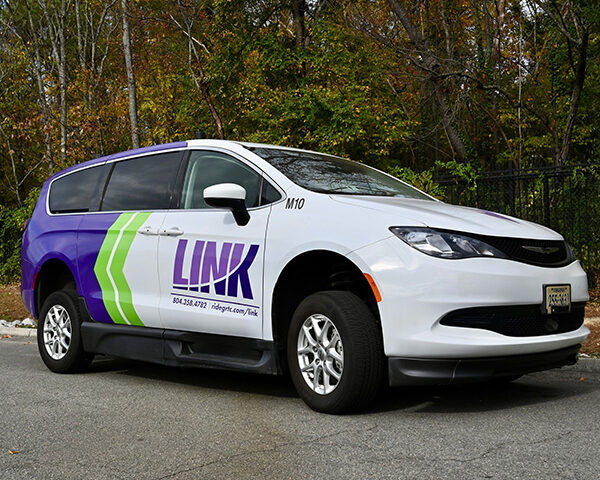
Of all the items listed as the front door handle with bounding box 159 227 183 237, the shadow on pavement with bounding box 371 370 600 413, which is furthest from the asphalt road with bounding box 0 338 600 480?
the front door handle with bounding box 159 227 183 237

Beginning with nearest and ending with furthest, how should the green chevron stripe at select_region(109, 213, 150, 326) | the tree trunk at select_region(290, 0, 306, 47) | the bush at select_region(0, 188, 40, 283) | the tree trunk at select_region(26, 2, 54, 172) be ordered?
the green chevron stripe at select_region(109, 213, 150, 326)
the bush at select_region(0, 188, 40, 283)
the tree trunk at select_region(290, 0, 306, 47)
the tree trunk at select_region(26, 2, 54, 172)

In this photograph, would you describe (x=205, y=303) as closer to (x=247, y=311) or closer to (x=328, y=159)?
(x=247, y=311)

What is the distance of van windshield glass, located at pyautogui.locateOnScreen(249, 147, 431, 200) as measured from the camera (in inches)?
225

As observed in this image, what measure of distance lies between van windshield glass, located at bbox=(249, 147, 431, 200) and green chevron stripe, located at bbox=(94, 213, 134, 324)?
1425mm

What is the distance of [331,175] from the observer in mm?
5965

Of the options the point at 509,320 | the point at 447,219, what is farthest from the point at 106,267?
the point at 509,320

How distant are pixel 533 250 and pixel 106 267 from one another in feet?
11.6

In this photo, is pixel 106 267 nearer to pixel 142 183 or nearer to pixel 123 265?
pixel 123 265

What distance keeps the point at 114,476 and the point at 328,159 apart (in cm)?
339

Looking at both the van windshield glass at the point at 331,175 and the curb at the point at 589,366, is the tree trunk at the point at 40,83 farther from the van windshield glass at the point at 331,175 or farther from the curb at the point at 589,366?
the curb at the point at 589,366

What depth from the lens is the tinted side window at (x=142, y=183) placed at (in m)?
6.45

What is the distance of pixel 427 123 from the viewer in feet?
98.0

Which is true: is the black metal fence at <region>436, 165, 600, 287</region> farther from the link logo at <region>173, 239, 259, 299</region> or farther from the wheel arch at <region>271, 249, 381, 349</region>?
the link logo at <region>173, 239, 259, 299</region>

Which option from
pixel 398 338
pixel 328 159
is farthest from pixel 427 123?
pixel 398 338
